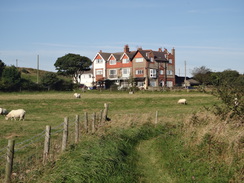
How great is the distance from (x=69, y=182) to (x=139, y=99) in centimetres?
3803

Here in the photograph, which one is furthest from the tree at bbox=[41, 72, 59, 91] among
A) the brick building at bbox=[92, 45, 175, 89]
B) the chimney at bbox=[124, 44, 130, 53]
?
the chimney at bbox=[124, 44, 130, 53]

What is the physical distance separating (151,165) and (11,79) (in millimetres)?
65628

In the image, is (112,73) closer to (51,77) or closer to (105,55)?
(105,55)

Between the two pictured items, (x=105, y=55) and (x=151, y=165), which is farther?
(x=105, y=55)

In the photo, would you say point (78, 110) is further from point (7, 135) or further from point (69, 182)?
point (69, 182)

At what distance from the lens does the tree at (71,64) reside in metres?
104

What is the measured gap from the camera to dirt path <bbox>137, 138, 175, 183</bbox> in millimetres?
11330

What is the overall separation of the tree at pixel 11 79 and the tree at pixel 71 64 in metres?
27.5

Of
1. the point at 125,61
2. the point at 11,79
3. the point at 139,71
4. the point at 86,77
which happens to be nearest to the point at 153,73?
the point at 139,71

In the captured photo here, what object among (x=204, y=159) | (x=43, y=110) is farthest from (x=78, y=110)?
(x=204, y=159)

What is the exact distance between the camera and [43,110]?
36.1m

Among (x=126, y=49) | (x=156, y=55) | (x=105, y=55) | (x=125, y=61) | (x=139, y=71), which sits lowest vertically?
(x=139, y=71)

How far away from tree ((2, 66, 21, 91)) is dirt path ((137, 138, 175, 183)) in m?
55.8

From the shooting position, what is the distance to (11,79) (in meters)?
73.3
